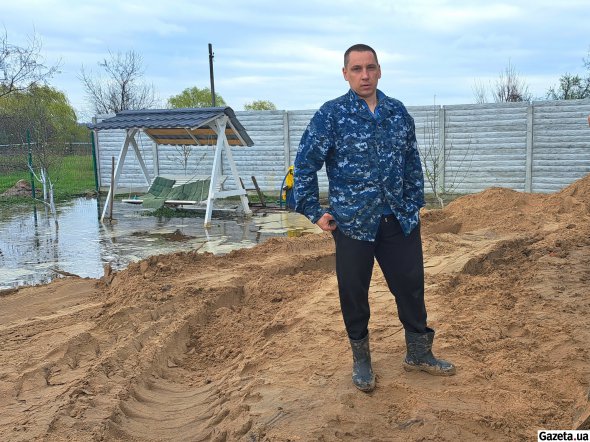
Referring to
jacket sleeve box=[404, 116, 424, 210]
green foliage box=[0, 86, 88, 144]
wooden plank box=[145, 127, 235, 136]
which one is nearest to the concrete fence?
wooden plank box=[145, 127, 235, 136]

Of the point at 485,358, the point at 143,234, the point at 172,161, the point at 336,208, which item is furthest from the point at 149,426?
the point at 172,161

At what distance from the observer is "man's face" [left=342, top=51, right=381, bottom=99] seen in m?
3.20

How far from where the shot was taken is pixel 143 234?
10.5 metres

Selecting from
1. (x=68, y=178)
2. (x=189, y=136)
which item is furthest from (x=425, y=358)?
(x=68, y=178)

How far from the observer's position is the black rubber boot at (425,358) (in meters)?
3.37

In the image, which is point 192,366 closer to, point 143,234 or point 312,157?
point 312,157

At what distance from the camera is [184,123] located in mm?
11461

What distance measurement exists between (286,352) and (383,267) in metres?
1.03

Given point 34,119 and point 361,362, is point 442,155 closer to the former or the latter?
point 34,119

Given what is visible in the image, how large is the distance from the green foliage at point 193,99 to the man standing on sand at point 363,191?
4106 cm

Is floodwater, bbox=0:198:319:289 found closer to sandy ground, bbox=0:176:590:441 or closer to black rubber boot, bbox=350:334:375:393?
sandy ground, bbox=0:176:590:441

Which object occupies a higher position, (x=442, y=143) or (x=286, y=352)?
(x=442, y=143)

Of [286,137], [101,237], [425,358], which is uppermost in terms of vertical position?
[286,137]

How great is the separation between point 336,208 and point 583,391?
5.39 feet
